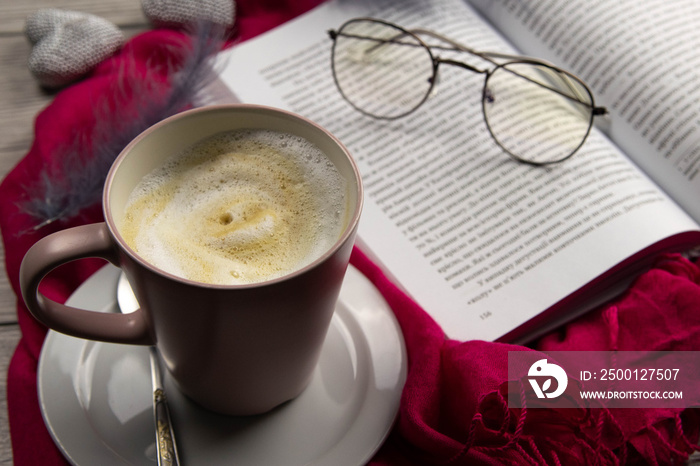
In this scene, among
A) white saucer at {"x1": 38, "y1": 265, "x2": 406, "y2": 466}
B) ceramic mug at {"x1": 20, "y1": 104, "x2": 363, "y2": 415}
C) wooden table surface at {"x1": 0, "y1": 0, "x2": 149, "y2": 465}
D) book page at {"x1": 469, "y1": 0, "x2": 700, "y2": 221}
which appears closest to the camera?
ceramic mug at {"x1": 20, "y1": 104, "x2": 363, "y2": 415}

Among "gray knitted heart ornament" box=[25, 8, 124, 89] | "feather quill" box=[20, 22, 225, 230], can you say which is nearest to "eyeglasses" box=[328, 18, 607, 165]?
"feather quill" box=[20, 22, 225, 230]

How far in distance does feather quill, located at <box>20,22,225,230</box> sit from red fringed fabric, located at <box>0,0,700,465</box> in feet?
0.09

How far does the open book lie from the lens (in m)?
0.73

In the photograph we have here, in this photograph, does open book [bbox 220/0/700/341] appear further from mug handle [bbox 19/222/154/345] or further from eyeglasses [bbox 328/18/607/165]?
mug handle [bbox 19/222/154/345]

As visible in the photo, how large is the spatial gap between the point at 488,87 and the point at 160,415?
67cm

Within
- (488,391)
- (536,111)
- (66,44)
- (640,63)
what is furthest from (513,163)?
(66,44)

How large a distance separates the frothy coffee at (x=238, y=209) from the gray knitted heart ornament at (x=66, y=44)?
508 millimetres

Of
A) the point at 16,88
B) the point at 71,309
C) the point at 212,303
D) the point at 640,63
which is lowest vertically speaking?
the point at 16,88

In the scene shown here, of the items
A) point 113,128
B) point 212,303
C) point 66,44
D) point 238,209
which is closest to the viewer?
point 212,303

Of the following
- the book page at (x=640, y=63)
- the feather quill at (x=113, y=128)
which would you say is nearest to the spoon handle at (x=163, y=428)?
the feather quill at (x=113, y=128)

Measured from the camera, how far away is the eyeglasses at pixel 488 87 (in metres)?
0.89

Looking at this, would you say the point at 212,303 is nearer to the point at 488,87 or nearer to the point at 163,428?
the point at 163,428

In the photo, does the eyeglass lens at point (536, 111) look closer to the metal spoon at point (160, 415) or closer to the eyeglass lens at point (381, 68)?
the eyeglass lens at point (381, 68)

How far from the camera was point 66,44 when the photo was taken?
0.93 metres
